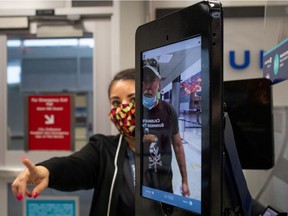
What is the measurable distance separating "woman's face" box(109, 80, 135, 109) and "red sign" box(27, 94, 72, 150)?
75 centimetres

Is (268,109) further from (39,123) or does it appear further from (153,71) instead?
(39,123)

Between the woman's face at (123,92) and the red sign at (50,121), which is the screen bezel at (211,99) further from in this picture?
the red sign at (50,121)

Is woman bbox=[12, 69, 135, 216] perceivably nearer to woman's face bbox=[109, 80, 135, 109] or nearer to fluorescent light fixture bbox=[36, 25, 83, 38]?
woman's face bbox=[109, 80, 135, 109]

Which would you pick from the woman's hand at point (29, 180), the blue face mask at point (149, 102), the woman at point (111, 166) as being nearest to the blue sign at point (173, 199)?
the blue face mask at point (149, 102)

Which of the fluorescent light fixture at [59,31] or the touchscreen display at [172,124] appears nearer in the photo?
the touchscreen display at [172,124]

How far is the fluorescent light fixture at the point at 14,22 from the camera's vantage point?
214 cm

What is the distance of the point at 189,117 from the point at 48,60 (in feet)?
5.93

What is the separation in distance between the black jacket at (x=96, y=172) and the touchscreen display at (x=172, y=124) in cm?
68

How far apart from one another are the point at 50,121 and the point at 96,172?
0.81 meters

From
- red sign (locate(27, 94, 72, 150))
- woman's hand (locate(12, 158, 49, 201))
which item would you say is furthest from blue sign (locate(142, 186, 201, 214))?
red sign (locate(27, 94, 72, 150))

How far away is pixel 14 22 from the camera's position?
215 cm

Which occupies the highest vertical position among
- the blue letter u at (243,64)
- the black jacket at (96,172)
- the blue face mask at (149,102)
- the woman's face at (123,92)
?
the blue letter u at (243,64)

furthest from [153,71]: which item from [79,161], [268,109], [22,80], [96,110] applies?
[22,80]

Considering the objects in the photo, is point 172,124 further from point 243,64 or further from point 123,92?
point 243,64
